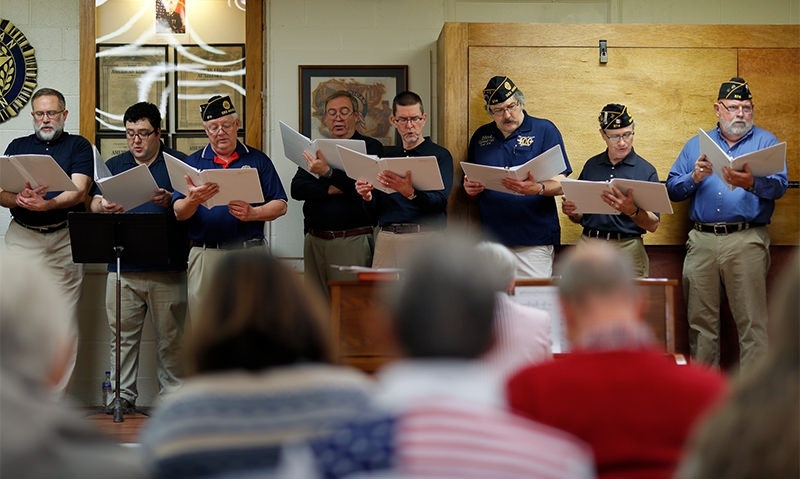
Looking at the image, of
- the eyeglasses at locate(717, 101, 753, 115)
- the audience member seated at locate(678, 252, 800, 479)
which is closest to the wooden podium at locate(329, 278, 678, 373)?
the eyeglasses at locate(717, 101, 753, 115)

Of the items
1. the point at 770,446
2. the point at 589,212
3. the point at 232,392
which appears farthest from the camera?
the point at 589,212

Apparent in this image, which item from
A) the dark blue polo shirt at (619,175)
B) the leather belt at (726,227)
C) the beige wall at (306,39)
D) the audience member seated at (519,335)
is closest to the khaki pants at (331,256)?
the beige wall at (306,39)

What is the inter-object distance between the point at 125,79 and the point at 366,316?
105 inches

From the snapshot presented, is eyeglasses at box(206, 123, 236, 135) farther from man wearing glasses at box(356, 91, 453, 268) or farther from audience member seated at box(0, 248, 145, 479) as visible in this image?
audience member seated at box(0, 248, 145, 479)

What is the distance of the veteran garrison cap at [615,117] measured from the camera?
5602 mm

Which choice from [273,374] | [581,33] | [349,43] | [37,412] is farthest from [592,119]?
[37,412]

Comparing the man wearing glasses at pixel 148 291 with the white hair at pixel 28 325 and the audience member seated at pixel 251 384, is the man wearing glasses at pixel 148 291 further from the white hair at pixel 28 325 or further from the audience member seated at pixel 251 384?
the white hair at pixel 28 325

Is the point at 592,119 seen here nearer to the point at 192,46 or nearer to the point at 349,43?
the point at 349,43

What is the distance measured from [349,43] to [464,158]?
103cm

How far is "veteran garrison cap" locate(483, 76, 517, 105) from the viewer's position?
18.2ft

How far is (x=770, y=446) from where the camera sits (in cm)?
134

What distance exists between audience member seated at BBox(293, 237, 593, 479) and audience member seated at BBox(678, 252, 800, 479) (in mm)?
270

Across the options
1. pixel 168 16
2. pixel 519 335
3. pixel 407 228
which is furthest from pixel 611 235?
pixel 168 16

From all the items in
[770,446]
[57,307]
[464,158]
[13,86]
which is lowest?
[770,446]
